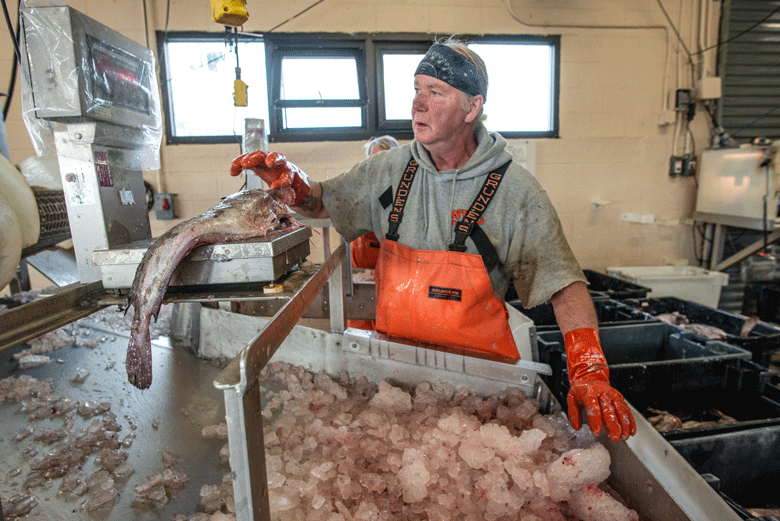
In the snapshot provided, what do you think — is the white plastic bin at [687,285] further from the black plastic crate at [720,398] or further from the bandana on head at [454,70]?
the bandana on head at [454,70]

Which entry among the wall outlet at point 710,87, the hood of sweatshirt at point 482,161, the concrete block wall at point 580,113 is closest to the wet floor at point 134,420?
the hood of sweatshirt at point 482,161

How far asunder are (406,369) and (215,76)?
3.44 meters

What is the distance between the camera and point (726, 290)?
4.16m

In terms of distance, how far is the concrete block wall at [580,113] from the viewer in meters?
3.50

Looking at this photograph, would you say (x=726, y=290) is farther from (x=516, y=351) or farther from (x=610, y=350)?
(x=516, y=351)

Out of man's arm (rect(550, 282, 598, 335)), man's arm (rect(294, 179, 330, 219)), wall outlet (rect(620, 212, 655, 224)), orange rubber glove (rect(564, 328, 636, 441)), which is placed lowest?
orange rubber glove (rect(564, 328, 636, 441))

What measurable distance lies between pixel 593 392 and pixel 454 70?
1296 millimetres

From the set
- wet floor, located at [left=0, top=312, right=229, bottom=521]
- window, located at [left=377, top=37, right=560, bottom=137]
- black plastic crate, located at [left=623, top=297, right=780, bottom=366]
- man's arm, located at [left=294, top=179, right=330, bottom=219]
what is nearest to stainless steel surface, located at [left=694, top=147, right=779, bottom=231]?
black plastic crate, located at [left=623, top=297, right=780, bottom=366]

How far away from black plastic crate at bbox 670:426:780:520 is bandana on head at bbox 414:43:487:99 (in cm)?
144

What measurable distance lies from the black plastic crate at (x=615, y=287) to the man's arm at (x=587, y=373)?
1599 mm

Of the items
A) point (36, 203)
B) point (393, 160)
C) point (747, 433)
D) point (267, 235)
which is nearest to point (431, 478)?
point (267, 235)

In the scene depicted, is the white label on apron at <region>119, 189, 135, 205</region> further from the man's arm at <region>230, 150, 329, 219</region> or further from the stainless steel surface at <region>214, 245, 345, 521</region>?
the stainless steel surface at <region>214, 245, 345, 521</region>

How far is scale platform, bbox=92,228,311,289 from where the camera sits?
3.31 feet

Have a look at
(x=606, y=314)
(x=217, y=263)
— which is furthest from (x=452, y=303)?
(x=606, y=314)
